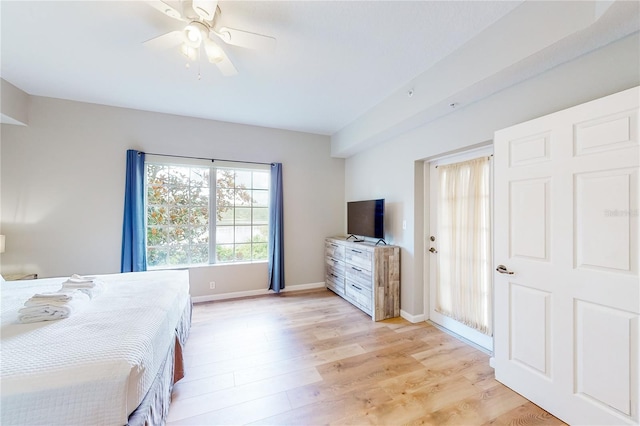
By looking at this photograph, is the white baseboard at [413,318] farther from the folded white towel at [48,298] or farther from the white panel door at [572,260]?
the folded white towel at [48,298]

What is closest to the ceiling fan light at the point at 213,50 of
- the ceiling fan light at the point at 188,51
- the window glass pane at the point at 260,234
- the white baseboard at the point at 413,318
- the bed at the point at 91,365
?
the ceiling fan light at the point at 188,51

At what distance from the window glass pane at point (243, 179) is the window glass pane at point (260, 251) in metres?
1.04

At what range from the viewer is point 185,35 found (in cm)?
169

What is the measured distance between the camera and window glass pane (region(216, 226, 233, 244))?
3.96 metres

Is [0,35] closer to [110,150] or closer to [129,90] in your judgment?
[129,90]

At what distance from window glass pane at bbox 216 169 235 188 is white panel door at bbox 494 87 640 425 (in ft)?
11.8

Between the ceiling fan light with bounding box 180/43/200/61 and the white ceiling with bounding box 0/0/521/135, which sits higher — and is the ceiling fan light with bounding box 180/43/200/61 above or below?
below

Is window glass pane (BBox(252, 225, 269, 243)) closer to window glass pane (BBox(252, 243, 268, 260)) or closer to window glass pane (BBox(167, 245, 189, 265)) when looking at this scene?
window glass pane (BBox(252, 243, 268, 260))

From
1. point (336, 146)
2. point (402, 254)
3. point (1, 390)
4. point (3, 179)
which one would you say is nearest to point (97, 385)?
point (1, 390)

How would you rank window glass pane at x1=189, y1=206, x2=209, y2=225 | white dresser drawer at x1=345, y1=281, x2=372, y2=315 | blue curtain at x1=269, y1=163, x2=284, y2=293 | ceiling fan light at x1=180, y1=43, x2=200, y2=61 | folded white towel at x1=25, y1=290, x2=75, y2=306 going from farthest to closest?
1. blue curtain at x1=269, y1=163, x2=284, y2=293
2. window glass pane at x1=189, y1=206, x2=209, y2=225
3. white dresser drawer at x1=345, y1=281, x2=372, y2=315
4. ceiling fan light at x1=180, y1=43, x2=200, y2=61
5. folded white towel at x1=25, y1=290, x2=75, y2=306

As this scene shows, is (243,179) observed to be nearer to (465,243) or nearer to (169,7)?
(169,7)

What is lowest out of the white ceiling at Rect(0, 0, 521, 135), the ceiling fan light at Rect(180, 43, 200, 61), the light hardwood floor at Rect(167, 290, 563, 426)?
the light hardwood floor at Rect(167, 290, 563, 426)

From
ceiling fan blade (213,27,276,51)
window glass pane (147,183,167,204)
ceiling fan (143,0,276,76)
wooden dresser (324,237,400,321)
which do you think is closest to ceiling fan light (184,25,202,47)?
ceiling fan (143,0,276,76)

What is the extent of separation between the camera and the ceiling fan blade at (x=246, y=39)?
164 cm
